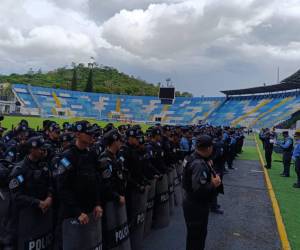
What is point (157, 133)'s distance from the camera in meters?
6.30

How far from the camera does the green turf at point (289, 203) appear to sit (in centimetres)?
599

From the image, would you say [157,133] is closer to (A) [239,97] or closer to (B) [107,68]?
(A) [239,97]

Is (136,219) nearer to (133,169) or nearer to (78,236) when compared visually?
(133,169)

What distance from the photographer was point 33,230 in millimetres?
3572

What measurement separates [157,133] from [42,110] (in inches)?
2404

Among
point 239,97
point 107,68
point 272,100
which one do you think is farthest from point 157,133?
point 107,68

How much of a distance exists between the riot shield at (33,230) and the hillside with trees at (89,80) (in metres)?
90.1

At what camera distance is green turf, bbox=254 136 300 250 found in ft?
A: 19.7

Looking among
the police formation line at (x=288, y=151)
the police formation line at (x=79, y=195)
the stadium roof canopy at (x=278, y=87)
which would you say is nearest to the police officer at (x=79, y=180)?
the police formation line at (x=79, y=195)

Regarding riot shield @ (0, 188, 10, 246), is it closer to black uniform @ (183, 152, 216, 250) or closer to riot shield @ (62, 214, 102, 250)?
riot shield @ (62, 214, 102, 250)

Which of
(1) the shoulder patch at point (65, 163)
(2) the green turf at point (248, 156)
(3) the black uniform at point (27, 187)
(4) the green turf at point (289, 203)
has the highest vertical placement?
(1) the shoulder patch at point (65, 163)

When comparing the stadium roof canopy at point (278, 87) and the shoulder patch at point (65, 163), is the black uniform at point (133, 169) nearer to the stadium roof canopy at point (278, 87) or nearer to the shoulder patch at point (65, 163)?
the shoulder patch at point (65, 163)

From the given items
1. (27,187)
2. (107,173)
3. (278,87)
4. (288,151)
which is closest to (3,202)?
(27,187)

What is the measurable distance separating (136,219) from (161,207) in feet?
4.08
